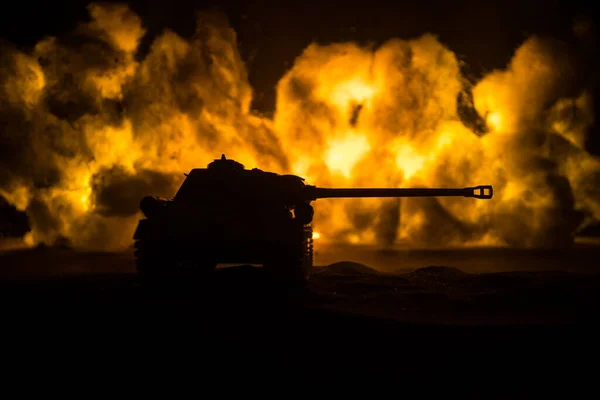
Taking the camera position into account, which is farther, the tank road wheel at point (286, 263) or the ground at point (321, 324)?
the tank road wheel at point (286, 263)

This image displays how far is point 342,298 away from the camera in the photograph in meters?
10.4

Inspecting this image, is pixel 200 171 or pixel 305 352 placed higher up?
pixel 200 171

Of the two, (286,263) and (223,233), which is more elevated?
(223,233)

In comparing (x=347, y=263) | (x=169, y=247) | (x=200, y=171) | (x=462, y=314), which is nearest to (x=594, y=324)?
(x=462, y=314)

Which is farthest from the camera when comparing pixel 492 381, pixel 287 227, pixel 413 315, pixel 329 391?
pixel 287 227

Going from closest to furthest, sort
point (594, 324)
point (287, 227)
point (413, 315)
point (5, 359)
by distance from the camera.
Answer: point (5, 359)
point (594, 324)
point (413, 315)
point (287, 227)

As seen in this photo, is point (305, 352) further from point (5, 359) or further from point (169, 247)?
point (169, 247)

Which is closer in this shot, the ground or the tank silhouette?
the ground

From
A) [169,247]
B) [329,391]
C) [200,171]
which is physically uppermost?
[200,171]

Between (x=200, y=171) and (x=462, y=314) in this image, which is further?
(x=200, y=171)

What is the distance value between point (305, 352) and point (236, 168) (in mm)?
6565

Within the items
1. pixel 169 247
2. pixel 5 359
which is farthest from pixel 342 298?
pixel 5 359

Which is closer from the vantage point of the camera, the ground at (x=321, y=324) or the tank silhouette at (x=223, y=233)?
the ground at (x=321, y=324)

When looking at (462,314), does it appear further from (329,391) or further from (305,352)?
(329,391)
